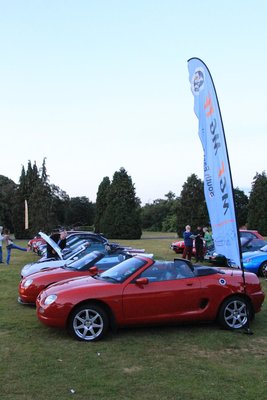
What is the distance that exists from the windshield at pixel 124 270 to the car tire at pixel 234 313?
1.55 m

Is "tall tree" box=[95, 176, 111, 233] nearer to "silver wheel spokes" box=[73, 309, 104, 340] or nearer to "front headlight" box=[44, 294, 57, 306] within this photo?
"front headlight" box=[44, 294, 57, 306]

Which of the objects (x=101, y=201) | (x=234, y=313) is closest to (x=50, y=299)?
(x=234, y=313)

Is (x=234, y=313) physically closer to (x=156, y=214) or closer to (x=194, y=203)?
(x=194, y=203)

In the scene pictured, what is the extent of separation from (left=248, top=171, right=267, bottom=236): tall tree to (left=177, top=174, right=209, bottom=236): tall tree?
413 centimetres

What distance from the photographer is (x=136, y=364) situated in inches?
232

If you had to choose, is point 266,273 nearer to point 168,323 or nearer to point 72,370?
point 168,323

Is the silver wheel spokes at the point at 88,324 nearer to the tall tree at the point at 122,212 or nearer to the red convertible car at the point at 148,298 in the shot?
the red convertible car at the point at 148,298

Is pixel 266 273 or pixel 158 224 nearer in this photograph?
pixel 266 273

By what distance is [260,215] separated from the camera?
136 ft

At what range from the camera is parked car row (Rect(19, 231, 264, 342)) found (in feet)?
23.0

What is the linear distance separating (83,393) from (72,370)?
76cm

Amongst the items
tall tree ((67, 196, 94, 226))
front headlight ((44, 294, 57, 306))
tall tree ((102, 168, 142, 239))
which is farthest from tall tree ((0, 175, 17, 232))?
front headlight ((44, 294, 57, 306))

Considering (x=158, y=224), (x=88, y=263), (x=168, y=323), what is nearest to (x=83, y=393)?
(x=168, y=323)

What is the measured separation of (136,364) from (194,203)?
37079 mm
